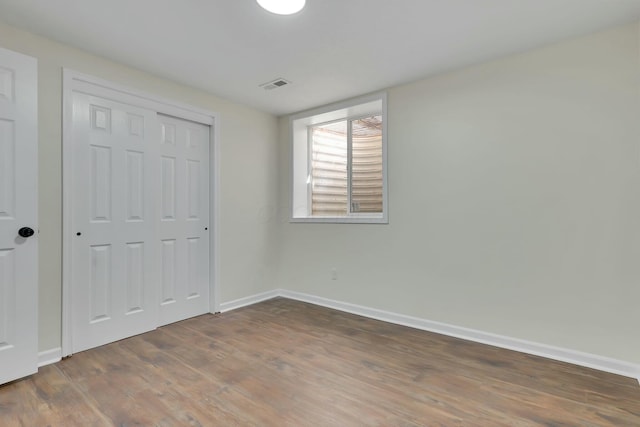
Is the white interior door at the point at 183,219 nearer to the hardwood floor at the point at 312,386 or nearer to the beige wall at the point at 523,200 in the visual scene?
the hardwood floor at the point at 312,386

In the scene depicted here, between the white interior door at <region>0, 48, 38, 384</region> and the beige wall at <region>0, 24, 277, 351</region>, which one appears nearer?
the white interior door at <region>0, 48, 38, 384</region>

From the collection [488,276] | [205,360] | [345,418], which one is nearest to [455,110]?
[488,276]

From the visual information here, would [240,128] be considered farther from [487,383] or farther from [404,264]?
[487,383]

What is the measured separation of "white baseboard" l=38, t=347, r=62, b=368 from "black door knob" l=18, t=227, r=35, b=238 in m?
0.84

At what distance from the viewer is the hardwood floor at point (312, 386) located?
67.2 inches

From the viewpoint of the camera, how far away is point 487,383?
204cm

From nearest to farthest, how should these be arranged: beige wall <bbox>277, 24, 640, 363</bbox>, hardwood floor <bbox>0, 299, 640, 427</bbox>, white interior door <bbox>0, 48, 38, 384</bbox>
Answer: hardwood floor <bbox>0, 299, 640, 427</bbox>
white interior door <bbox>0, 48, 38, 384</bbox>
beige wall <bbox>277, 24, 640, 363</bbox>

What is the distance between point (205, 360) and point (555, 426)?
2.15 meters

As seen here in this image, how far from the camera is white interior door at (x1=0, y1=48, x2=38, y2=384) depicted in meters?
2.03

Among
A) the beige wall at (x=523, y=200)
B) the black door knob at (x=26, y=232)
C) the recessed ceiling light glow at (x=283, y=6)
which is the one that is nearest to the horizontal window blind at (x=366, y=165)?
the beige wall at (x=523, y=200)

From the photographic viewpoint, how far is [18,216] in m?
2.10

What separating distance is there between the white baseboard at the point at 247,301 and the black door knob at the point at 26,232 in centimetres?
182

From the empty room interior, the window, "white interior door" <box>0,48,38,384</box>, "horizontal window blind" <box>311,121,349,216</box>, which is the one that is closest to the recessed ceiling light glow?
the empty room interior

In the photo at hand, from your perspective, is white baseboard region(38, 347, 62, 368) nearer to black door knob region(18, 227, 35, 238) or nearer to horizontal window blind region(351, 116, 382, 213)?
black door knob region(18, 227, 35, 238)
